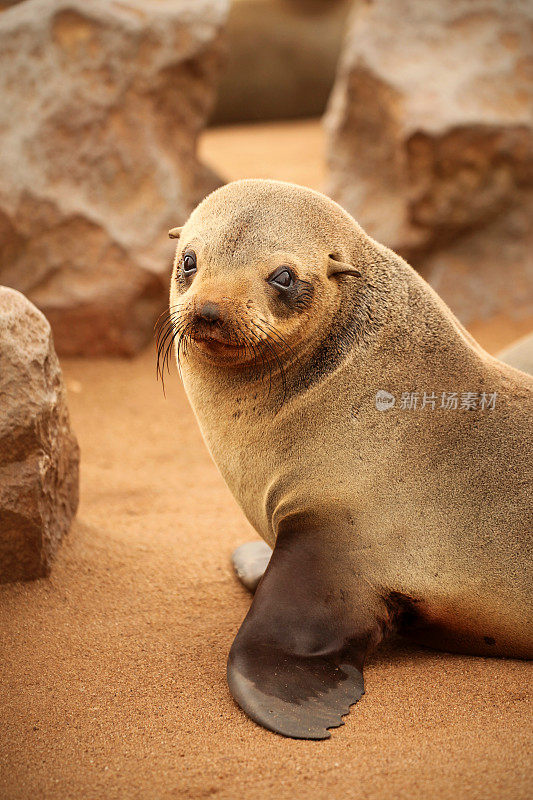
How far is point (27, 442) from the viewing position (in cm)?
339

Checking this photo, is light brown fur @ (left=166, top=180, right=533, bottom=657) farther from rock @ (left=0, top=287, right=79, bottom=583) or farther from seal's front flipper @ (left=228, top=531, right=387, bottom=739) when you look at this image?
rock @ (left=0, top=287, right=79, bottom=583)

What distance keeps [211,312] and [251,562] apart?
1.38 metres

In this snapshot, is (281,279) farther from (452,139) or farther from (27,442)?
(452,139)

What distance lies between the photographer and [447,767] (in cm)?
250

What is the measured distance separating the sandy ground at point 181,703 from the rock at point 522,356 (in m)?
1.43

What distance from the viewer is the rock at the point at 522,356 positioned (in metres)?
4.05

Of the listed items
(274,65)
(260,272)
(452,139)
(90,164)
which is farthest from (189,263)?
(274,65)

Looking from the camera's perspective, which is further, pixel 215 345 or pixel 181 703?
pixel 215 345

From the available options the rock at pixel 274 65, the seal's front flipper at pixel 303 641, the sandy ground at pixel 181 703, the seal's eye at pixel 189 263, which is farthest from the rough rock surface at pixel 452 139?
the rock at pixel 274 65

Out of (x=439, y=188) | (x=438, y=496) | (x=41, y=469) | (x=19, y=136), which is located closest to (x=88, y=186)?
(x=19, y=136)

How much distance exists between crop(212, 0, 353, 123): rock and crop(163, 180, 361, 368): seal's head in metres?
11.1

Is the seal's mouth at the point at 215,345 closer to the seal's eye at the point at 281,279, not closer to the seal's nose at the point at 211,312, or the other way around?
the seal's nose at the point at 211,312

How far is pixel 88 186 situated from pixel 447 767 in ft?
17.2

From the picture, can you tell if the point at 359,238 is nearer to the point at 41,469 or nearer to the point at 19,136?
the point at 41,469
